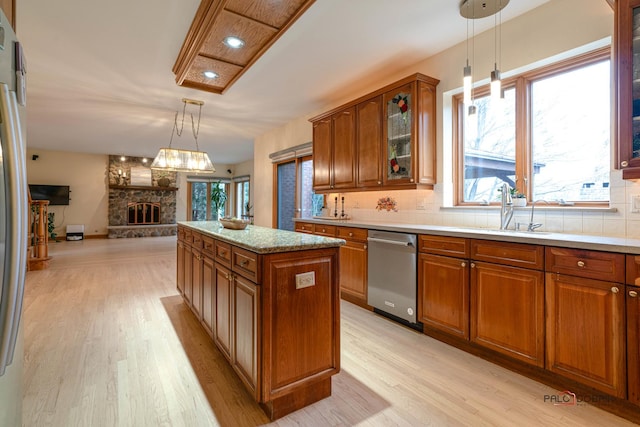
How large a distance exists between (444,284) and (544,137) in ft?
4.79

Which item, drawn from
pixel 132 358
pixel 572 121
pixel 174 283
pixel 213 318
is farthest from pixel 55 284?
pixel 572 121

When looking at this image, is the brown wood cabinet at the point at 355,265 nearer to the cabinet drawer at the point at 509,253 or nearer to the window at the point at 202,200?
the cabinet drawer at the point at 509,253

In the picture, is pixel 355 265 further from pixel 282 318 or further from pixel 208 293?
pixel 282 318

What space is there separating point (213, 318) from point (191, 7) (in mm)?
2383

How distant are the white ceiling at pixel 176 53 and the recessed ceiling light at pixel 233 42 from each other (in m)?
0.32

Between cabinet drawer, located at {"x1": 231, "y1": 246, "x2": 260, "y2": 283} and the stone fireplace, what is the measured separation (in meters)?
9.59

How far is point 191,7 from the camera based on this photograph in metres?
2.38

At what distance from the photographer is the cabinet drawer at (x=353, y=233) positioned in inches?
124

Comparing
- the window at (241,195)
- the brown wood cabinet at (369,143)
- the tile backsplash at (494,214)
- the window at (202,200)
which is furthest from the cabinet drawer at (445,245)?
the window at (202,200)

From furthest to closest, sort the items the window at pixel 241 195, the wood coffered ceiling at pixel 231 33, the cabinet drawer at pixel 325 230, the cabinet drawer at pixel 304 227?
the window at pixel 241 195
the cabinet drawer at pixel 304 227
the cabinet drawer at pixel 325 230
the wood coffered ceiling at pixel 231 33

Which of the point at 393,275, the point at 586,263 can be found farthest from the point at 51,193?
the point at 586,263

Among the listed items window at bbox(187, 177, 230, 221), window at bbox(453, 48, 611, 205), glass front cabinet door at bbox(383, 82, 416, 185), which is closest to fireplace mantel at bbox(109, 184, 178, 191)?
window at bbox(187, 177, 230, 221)

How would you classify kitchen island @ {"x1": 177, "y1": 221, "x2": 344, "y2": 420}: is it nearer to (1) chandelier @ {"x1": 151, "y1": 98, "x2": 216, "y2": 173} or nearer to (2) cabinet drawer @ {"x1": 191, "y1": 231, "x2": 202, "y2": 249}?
(2) cabinet drawer @ {"x1": 191, "y1": 231, "x2": 202, "y2": 249}

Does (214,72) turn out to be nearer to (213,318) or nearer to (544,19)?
(213,318)
